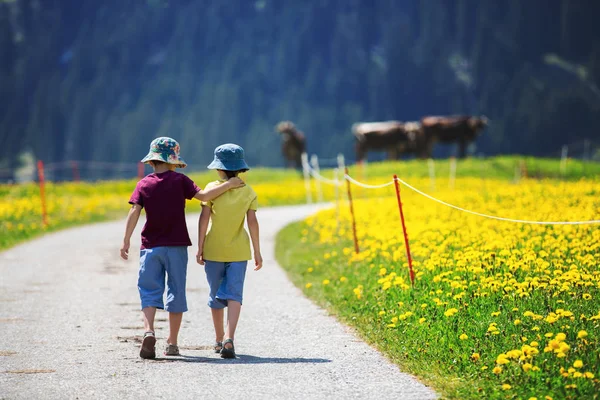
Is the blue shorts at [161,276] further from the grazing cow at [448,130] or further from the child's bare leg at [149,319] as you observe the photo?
the grazing cow at [448,130]

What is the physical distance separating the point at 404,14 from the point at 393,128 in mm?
37444

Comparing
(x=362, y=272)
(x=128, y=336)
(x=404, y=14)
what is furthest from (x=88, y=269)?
(x=404, y=14)

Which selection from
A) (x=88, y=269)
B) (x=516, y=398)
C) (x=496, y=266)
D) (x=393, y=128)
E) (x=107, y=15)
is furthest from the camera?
(x=107, y=15)

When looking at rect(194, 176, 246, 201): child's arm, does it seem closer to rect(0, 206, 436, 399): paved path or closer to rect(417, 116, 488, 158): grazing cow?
rect(0, 206, 436, 399): paved path

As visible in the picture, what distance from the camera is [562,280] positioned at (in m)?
9.28

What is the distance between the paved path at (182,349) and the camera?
6816mm

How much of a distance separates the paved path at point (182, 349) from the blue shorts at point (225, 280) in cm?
54

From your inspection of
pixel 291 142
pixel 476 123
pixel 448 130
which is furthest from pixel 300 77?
pixel 476 123

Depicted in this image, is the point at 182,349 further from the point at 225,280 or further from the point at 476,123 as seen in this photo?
the point at 476,123

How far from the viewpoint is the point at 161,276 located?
827cm

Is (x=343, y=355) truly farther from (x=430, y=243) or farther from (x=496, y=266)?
(x=430, y=243)

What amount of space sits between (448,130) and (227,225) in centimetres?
4474

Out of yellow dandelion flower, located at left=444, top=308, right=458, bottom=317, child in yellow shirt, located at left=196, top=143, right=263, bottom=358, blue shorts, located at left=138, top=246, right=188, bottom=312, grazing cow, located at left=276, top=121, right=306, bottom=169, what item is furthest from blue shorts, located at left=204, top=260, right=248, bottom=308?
grazing cow, located at left=276, top=121, right=306, bottom=169

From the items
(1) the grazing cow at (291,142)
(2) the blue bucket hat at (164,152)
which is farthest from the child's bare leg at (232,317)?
(1) the grazing cow at (291,142)
